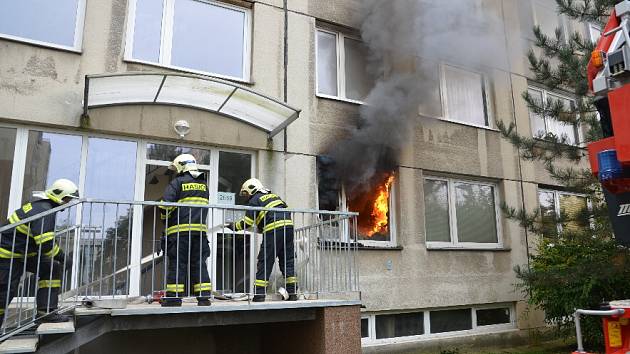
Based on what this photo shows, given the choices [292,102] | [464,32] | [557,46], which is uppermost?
[464,32]

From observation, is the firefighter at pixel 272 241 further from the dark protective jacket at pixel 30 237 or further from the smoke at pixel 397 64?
the smoke at pixel 397 64

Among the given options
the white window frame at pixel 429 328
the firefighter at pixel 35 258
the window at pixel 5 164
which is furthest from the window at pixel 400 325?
the window at pixel 5 164

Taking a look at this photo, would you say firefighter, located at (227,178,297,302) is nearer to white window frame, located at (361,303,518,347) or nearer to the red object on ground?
white window frame, located at (361,303,518,347)

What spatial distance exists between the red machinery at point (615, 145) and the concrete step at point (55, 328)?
430cm

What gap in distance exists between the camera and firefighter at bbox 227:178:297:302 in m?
6.01

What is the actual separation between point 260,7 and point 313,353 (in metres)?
5.24

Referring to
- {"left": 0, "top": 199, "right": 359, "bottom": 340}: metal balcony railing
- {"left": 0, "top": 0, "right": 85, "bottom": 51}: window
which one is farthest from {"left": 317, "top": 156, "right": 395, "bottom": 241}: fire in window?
{"left": 0, "top": 0, "right": 85, "bottom": 51}: window

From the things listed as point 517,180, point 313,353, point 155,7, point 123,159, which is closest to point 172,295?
point 313,353

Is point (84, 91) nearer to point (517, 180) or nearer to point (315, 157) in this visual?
point (315, 157)

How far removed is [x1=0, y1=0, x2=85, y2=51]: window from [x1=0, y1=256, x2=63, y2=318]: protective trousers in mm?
3050

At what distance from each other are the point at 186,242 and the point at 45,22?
365cm

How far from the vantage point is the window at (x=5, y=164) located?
20.0 feet

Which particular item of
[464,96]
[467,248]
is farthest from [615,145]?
[464,96]

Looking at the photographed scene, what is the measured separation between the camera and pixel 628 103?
3971mm
